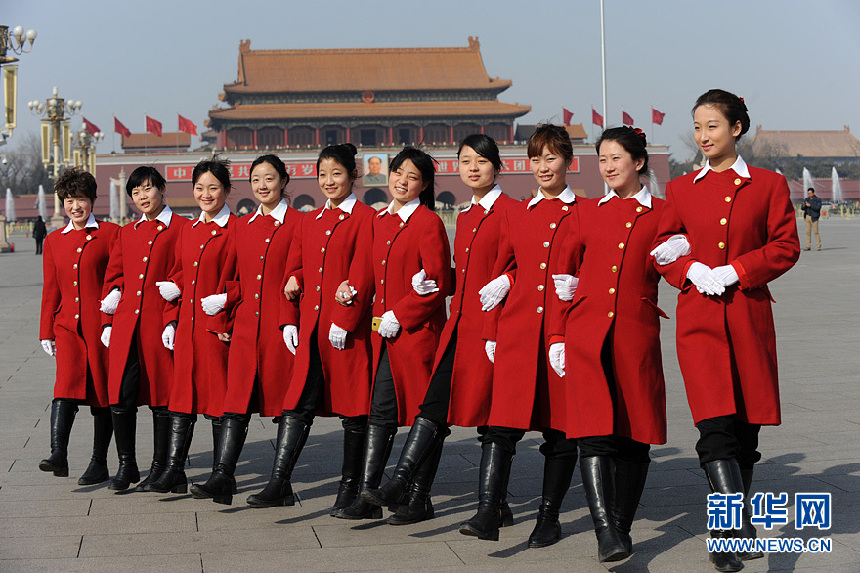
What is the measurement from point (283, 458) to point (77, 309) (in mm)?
1322

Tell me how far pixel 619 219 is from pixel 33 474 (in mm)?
2899

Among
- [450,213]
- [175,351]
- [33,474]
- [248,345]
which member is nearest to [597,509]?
[248,345]

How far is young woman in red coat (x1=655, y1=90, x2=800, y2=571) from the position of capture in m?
3.29

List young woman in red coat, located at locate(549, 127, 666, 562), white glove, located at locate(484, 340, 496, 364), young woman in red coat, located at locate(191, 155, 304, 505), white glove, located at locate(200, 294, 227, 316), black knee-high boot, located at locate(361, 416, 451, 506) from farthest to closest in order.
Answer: white glove, located at locate(200, 294, 227, 316) → young woman in red coat, located at locate(191, 155, 304, 505) → white glove, located at locate(484, 340, 496, 364) → black knee-high boot, located at locate(361, 416, 451, 506) → young woman in red coat, located at locate(549, 127, 666, 562)

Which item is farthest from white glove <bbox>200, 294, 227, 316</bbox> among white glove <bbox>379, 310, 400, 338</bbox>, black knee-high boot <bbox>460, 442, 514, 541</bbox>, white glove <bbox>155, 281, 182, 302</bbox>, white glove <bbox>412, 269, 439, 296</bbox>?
black knee-high boot <bbox>460, 442, 514, 541</bbox>

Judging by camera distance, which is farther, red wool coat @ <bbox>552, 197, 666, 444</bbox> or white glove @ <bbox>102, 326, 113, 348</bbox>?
white glove @ <bbox>102, 326, 113, 348</bbox>

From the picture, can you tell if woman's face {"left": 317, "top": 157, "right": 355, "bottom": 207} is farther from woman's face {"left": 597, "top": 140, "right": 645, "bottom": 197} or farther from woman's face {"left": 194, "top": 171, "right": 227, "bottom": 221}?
woman's face {"left": 597, "top": 140, "right": 645, "bottom": 197}

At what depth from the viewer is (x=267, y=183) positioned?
14.3ft

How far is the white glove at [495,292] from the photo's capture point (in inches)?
147

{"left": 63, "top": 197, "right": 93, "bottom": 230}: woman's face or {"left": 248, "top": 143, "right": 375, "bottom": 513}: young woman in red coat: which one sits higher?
{"left": 63, "top": 197, "right": 93, "bottom": 230}: woman's face

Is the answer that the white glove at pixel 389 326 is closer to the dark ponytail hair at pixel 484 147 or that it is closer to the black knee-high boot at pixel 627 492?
the dark ponytail hair at pixel 484 147

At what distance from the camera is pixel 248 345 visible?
168 inches

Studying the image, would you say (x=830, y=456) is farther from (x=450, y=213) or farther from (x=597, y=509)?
(x=450, y=213)

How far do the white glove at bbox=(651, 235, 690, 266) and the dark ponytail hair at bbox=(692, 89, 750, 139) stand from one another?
→ 414mm
